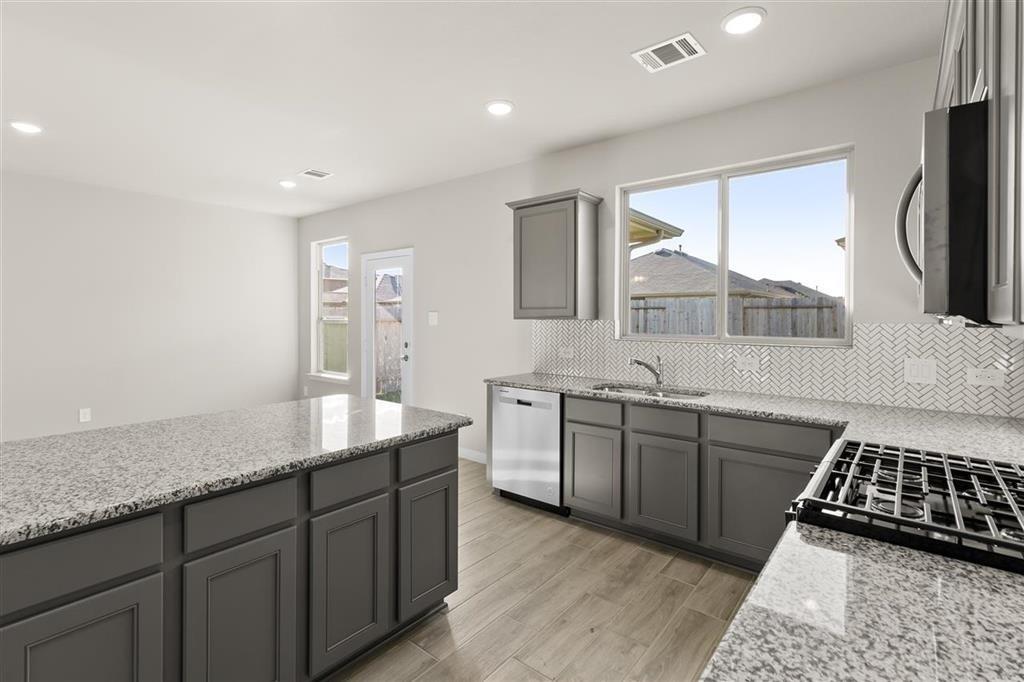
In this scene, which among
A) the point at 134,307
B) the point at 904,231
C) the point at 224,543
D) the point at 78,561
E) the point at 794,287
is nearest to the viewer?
the point at 904,231

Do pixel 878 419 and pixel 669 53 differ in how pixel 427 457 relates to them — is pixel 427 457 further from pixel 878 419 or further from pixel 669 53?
pixel 669 53

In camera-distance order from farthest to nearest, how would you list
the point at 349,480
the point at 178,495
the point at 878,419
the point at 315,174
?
the point at 315,174
the point at 878,419
the point at 349,480
the point at 178,495

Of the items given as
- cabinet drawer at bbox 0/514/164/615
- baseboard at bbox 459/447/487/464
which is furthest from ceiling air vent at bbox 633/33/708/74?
baseboard at bbox 459/447/487/464

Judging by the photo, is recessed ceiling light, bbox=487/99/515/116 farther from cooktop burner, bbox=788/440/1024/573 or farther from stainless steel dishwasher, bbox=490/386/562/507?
cooktop burner, bbox=788/440/1024/573

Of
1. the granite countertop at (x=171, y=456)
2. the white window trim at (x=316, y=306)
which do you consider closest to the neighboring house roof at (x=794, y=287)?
the granite countertop at (x=171, y=456)

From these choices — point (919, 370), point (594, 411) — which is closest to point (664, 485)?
point (594, 411)

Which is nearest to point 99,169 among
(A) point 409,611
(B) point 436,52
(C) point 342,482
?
(B) point 436,52

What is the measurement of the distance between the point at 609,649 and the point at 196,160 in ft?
15.7

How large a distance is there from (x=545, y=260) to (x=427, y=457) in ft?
7.06

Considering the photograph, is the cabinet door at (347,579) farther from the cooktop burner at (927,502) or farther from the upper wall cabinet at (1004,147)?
the upper wall cabinet at (1004,147)

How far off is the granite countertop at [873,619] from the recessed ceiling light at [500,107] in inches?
119

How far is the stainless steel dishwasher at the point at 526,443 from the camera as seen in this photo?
3.47 metres

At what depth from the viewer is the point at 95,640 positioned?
127 cm

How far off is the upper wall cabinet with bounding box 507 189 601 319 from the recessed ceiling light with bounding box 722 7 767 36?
57.2 inches
